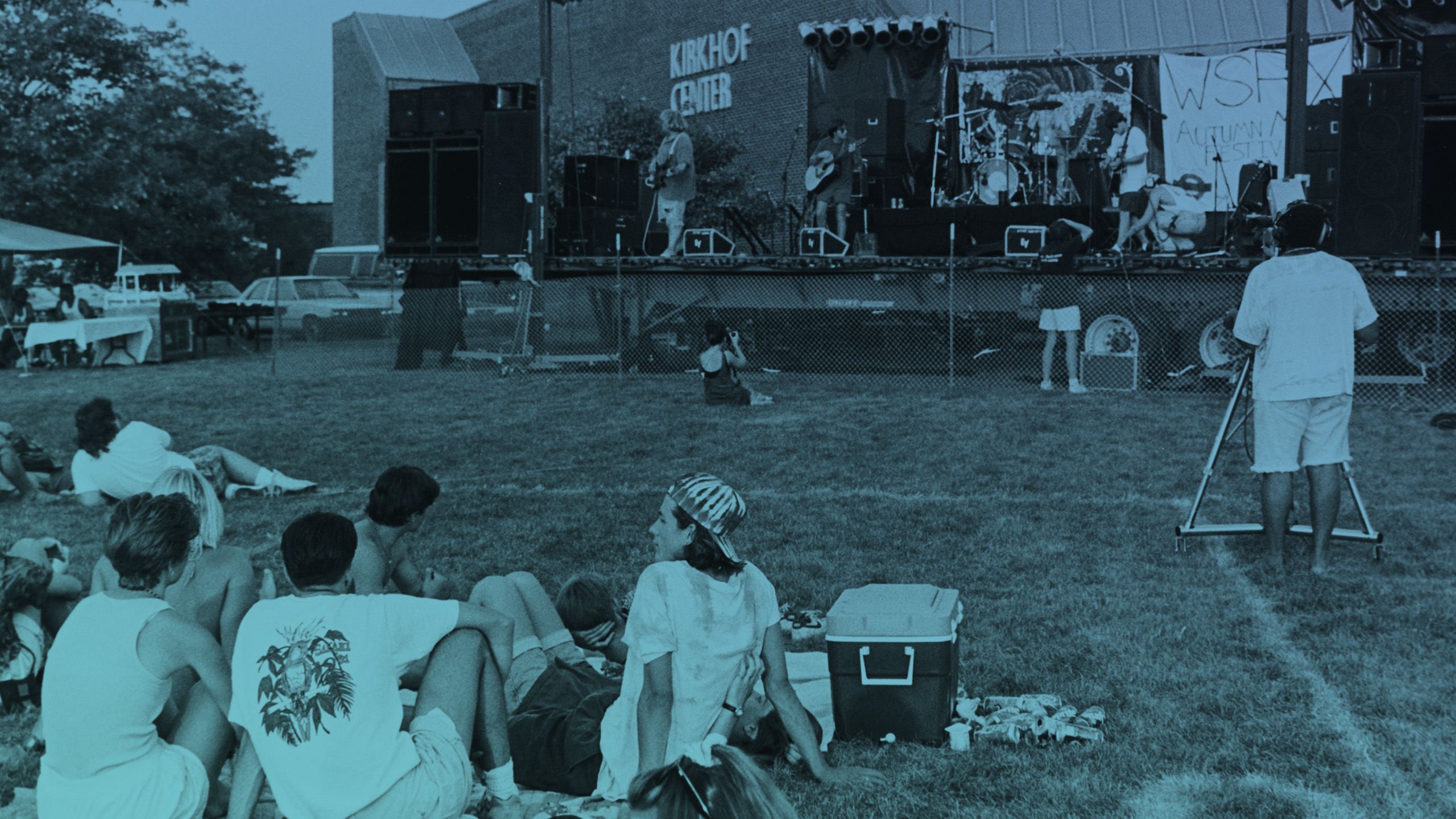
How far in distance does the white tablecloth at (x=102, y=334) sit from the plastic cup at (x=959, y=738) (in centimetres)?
1906

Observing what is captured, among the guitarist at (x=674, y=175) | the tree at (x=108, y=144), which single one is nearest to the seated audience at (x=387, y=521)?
the guitarist at (x=674, y=175)

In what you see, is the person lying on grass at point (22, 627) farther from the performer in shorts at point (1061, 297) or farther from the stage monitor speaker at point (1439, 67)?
the stage monitor speaker at point (1439, 67)

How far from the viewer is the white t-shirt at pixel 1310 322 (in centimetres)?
661

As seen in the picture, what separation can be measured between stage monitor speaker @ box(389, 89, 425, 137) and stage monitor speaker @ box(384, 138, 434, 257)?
147 mm

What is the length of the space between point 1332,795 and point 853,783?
1418 mm

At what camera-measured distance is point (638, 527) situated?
8383 millimetres

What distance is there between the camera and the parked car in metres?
22.6

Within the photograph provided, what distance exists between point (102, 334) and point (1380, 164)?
17.4 meters

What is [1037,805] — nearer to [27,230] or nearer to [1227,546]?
[1227,546]

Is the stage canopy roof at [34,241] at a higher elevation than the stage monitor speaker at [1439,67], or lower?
lower

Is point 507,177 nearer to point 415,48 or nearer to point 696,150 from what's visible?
point 696,150

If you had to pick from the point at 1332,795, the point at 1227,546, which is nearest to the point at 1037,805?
the point at 1332,795

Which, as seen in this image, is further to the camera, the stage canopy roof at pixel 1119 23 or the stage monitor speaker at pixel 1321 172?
the stage canopy roof at pixel 1119 23

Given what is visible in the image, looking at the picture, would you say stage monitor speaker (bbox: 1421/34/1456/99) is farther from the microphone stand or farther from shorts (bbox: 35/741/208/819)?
shorts (bbox: 35/741/208/819)
